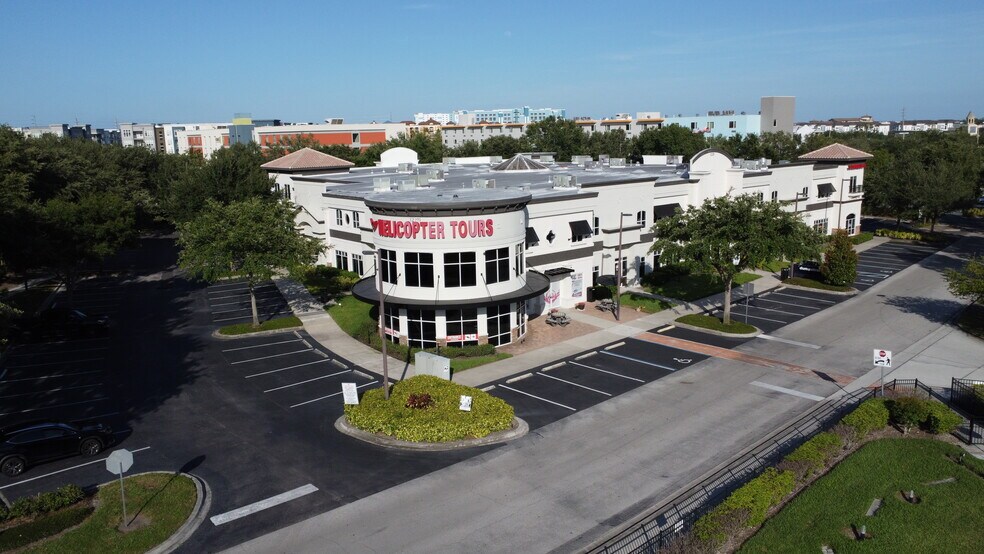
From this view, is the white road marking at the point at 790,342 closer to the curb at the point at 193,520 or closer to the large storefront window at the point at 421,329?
the large storefront window at the point at 421,329

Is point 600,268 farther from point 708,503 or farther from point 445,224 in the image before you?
point 708,503

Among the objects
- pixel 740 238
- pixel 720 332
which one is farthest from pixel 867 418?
pixel 740 238

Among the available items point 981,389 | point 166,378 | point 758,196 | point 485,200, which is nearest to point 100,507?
point 166,378

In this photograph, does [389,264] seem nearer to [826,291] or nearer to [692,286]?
[692,286]

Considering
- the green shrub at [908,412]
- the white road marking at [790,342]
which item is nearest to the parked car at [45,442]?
the green shrub at [908,412]

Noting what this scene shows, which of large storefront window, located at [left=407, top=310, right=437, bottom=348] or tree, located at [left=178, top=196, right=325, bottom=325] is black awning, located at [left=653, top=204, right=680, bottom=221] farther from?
tree, located at [left=178, top=196, right=325, bottom=325]

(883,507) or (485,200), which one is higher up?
(485,200)
